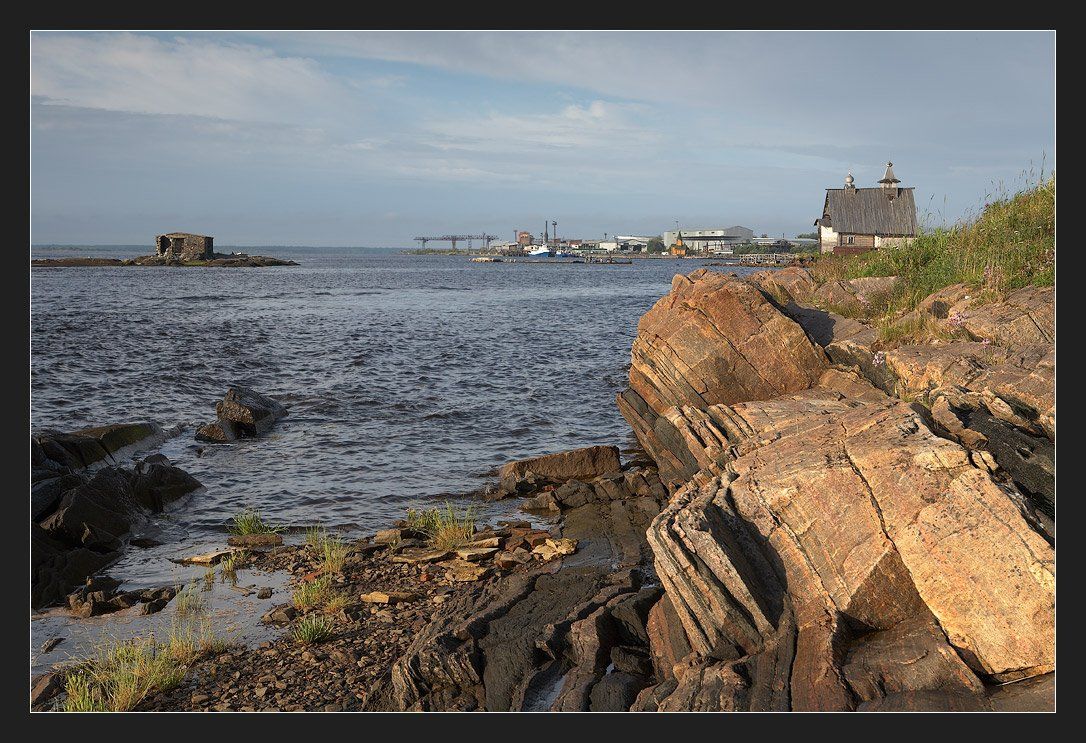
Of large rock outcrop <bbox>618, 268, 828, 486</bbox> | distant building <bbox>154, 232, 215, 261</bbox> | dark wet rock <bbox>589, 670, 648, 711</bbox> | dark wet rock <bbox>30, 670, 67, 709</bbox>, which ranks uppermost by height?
distant building <bbox>154, 232, 215, 261</bbox>

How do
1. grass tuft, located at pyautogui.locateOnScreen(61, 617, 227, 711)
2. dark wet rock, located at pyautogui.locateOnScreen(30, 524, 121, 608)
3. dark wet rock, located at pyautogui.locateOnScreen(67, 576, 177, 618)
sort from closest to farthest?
grass tuft, located at pyautogui.locateOnScreen(61, 617, 227, 711) < dark wet rock, located at pyautogui.locateOnScreen(67, 576, 177, 618) < dark wet rock, located at pyautogui.locateOnScreen(30, 524, 121, 608)

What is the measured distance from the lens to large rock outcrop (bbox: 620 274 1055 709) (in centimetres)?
601

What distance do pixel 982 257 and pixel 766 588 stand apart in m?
9.87

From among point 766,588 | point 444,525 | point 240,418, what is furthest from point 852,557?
point 240,418

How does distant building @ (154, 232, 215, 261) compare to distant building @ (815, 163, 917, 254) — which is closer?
distant building @ (815, 163, 917, 254)

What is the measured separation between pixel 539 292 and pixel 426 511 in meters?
61.7

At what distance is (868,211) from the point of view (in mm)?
48938

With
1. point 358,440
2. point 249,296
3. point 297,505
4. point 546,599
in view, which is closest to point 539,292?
point 249,296

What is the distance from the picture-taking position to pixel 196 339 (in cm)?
3444

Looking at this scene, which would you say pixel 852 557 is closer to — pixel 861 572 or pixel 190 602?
pixel 861 572

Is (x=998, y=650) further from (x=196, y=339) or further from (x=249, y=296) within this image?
(x=249, y=296)

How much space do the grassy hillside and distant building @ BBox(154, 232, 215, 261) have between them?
391 feet

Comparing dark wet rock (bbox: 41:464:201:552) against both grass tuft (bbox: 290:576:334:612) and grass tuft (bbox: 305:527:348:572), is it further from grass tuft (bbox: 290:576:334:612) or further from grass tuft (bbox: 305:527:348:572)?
grass tuft (bbox: 290:576:334:612)

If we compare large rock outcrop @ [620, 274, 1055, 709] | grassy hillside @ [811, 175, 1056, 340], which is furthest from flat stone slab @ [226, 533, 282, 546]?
grassy hillside @ [811, 175, 1056, 340]
